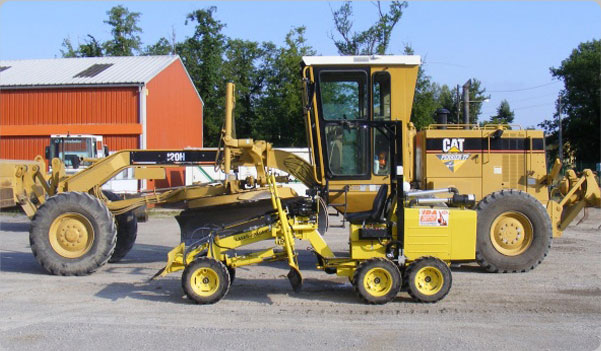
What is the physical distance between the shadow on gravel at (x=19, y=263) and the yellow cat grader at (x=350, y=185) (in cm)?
85

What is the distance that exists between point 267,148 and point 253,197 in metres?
0.75

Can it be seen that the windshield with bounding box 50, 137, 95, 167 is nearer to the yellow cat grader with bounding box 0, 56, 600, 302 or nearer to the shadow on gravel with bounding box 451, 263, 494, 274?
the yellow cat grader with bounding box 0, 56, 600, 302

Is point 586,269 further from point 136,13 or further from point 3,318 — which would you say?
point 136,13

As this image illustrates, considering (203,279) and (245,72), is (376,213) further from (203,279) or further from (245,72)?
(245,72)

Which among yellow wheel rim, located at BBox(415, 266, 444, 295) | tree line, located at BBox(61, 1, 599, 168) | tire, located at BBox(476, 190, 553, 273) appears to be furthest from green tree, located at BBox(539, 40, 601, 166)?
yellow wheel rim, located at BBox(415, 266, 444, 295)

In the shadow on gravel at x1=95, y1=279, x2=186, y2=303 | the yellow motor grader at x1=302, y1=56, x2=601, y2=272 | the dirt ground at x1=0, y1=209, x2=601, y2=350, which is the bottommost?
the dirt ground at x1=0, y1=209, x2=601, y2=350

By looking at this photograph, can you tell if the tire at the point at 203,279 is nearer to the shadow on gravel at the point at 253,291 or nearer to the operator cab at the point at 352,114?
the shadow on gravel at the point at 253,291

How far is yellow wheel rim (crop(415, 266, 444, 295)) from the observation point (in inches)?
301

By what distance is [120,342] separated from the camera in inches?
244

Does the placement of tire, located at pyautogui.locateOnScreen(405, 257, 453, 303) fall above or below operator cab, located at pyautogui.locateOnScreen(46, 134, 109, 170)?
below

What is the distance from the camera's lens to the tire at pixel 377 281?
7562 millimetres

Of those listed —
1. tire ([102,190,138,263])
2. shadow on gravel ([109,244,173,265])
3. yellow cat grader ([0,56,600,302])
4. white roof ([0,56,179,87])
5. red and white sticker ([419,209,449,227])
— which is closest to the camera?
red and white sticker ([419,209,449,227])

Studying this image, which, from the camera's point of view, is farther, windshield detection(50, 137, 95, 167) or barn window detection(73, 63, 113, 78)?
barn window detection(73, 63, 113, 78)

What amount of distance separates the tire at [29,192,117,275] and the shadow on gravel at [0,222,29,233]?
831 centimetres
